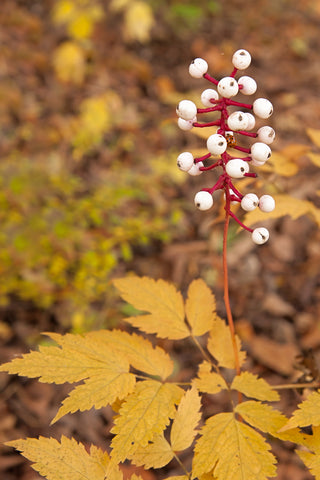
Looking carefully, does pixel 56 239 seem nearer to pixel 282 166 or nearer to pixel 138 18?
pixel 282 166

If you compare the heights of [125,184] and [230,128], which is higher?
[230,128]

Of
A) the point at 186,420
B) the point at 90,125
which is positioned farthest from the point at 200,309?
the point at 90,125

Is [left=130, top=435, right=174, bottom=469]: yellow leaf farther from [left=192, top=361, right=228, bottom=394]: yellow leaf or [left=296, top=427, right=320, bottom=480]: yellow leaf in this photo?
[left=296, top=427, right=320, bottom=480]: yellow leaf

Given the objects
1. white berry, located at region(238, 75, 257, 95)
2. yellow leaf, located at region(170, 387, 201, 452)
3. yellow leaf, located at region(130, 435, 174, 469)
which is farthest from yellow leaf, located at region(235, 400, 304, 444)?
white berry, located at region(238, 75, 257, 95)

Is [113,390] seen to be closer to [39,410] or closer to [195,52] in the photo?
[39,410]

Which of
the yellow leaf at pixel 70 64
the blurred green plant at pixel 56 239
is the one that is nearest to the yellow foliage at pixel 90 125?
the yellow leaf at pixel 70 64

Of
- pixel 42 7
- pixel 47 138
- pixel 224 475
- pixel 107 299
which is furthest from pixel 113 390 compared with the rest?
pixel 42 7

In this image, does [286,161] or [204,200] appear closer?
[204,200]
